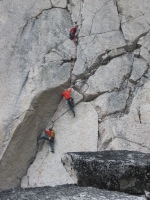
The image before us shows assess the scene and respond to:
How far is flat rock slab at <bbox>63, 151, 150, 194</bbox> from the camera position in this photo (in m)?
5.59

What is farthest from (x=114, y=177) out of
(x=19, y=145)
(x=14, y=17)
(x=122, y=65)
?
(x=14, y=17)

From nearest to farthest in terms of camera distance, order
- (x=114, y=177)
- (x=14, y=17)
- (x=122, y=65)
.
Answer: (x=114, y=177), (x=122, y=65), (x=14, y=17)

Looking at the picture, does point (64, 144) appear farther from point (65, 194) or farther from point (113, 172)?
point (65, 194)

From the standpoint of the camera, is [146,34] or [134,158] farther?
[146,34]

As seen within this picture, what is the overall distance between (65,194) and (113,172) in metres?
0.91

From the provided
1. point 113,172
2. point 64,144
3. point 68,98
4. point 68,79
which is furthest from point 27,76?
point 113,172

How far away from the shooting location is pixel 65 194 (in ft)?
17.3

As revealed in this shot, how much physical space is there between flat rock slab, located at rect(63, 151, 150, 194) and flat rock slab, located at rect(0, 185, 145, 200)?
0.25 meters

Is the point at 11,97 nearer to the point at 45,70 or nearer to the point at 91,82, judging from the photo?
the point at 45,70

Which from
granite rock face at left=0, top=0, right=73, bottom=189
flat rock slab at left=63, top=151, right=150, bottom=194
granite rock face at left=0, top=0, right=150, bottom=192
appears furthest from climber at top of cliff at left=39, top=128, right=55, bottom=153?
flat rock slab at left=63, top=151, right=150, bottom=194

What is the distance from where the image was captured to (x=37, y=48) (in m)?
13.3

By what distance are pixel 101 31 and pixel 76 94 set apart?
115 inches

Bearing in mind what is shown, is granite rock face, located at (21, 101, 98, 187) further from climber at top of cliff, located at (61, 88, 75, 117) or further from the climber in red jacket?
the climber in red jacket

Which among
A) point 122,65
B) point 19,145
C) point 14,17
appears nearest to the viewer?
point 19,145
